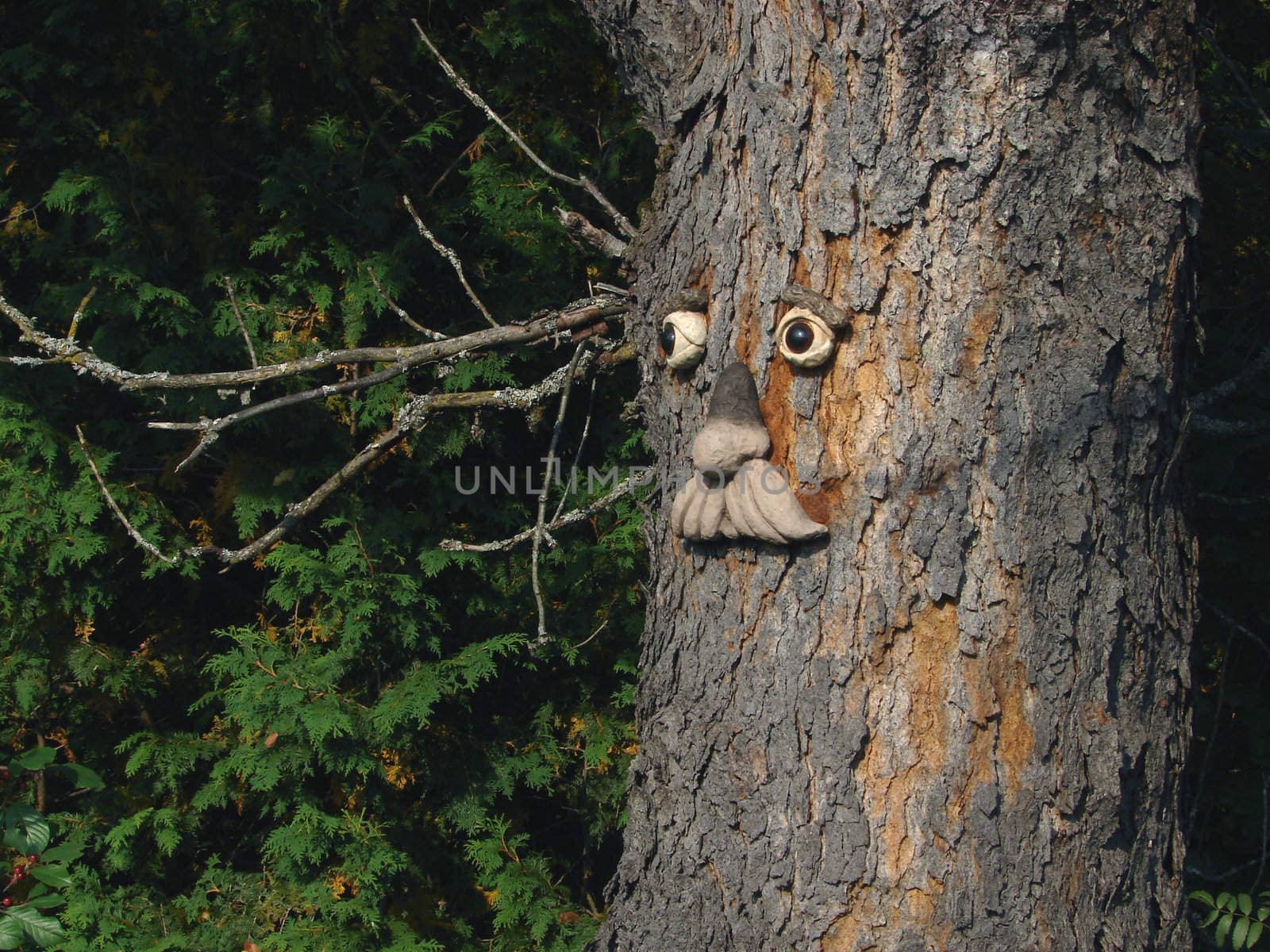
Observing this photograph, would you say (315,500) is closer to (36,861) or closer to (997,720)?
(36,861)

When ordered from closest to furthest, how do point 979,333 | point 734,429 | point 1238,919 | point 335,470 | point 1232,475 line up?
point 979,333 < point 734,429 < point 1238,919 < point 1232,475 < point 335,470

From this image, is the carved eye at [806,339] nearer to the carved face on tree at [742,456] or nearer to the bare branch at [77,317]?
the carved face on tree at [742,456]

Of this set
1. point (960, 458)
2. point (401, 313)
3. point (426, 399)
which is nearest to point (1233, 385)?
point (960, 458)

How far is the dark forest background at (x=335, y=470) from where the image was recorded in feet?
Result: 10.5

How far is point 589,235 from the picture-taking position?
2205 millimetres

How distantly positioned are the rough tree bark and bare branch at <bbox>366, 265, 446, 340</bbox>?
87cm

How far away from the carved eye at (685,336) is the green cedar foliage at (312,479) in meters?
1.46

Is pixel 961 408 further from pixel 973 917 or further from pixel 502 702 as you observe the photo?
pixel 502 702

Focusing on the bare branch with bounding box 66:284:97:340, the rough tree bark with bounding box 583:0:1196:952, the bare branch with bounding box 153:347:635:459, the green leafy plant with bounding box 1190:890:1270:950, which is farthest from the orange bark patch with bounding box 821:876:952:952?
the bare branch with bounding box 66:284:97:340

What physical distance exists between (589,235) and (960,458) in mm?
1014

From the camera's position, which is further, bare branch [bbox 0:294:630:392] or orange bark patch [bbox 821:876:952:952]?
bare branch [bbox 0:294:630:392]

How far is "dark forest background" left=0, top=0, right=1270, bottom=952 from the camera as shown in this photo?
3.19 meters

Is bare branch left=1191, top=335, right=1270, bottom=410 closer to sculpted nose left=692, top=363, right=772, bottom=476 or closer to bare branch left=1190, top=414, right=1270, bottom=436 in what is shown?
bare branch left=1190, top=414, right=1270, bottom=436

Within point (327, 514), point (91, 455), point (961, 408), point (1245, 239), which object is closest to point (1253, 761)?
point (1245, 239)
